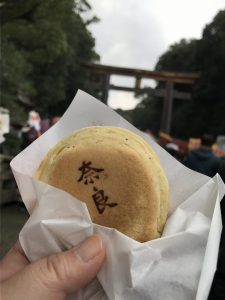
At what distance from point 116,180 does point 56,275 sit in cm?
27

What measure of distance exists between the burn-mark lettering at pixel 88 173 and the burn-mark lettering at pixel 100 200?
0.09 feet

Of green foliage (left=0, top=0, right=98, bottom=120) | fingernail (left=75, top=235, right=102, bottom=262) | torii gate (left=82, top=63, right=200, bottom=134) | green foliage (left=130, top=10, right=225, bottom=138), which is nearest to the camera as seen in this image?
fingernail (left=75, top=235, right=102, bottom=262)

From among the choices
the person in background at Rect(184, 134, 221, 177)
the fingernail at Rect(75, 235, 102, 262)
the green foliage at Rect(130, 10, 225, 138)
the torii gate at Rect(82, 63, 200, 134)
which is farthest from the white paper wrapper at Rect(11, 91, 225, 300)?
the torii gate at Rect(82, 63, 200, 134)

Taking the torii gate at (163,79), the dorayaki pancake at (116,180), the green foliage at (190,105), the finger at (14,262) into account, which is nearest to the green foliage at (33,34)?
the torii gate at (163,79)

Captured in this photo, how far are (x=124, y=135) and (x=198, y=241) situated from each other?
317mm

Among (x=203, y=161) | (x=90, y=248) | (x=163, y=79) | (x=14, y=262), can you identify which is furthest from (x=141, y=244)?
(x=163, y=79)

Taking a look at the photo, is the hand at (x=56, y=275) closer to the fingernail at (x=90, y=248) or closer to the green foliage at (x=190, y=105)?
the fingernail at (x=90, y=248)

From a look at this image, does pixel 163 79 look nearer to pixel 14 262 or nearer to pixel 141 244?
pixel 14 262

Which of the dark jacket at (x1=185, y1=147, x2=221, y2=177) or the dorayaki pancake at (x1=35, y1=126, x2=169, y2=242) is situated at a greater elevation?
the dorayaki pancake at (x1=35, y1=126, x2=169, y2=242)

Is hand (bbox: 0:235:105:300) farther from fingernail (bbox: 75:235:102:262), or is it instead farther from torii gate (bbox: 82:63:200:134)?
torii gate (bbox: 82:63:200:134)

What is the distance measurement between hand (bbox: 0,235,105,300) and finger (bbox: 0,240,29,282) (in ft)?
0.42

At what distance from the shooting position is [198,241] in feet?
3.56

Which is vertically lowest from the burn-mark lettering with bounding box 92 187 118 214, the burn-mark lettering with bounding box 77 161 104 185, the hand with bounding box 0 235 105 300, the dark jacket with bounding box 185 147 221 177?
the dark jacket with bounding box 185 147 221 177

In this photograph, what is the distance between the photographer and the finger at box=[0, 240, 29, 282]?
1.26 m
